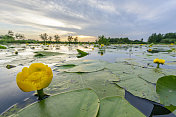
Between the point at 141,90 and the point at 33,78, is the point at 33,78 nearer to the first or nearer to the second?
the point at 33,78

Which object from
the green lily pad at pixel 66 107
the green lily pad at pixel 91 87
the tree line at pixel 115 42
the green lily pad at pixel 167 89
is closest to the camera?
the green lily pad at pixel 66 107

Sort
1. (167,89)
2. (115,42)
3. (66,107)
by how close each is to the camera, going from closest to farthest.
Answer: (66,107)
(167,89)
(115,42)

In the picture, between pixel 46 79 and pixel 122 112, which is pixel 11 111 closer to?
pixel 46 79

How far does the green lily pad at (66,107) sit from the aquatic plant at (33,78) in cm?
12

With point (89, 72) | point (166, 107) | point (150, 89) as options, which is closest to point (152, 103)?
point (166, 107)

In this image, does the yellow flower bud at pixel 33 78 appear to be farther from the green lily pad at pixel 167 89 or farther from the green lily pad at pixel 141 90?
the green lily pad at pixel 167 89

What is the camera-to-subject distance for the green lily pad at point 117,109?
17.7 inches

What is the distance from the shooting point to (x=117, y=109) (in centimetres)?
48

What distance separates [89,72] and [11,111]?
2.83 feet

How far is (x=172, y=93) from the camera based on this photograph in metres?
0.56

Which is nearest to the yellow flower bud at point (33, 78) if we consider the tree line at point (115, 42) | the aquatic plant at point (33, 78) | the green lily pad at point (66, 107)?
the aquatic plant at point (33, 78)

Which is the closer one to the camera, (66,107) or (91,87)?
(66,107)

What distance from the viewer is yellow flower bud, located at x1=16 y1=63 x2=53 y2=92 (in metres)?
0.49

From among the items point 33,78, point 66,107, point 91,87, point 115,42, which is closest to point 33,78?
point 33,78
